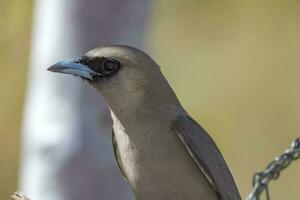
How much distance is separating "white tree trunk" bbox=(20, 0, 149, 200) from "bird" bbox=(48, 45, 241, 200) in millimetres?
1067

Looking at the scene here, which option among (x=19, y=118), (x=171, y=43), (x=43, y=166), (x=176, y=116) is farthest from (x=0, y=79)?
(x=176, y=116)

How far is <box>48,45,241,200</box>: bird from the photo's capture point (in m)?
8.00

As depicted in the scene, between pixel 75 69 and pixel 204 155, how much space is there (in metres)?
0.97

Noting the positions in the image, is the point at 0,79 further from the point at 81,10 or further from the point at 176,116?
the point at 176,116

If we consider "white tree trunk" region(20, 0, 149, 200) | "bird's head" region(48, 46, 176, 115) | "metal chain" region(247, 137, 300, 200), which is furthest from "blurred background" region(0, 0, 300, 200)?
"metal chain" region(247, 137, 300, 200)

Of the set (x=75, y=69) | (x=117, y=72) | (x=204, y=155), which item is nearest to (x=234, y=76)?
(x=204, y=155)

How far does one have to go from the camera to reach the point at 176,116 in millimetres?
8250

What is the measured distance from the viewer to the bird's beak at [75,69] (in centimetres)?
796

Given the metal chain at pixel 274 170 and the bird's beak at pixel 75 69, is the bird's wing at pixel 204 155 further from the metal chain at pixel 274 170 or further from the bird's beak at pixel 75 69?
the bird's beak at pixel 75 69

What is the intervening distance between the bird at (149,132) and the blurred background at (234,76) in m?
4.52

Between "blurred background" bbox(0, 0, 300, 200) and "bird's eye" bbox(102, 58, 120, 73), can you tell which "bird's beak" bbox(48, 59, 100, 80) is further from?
"blurred background" bbox(0, 0, 300, 200)

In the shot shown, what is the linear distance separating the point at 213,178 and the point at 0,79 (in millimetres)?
4739

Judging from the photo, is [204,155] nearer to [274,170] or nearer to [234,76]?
[274,170]

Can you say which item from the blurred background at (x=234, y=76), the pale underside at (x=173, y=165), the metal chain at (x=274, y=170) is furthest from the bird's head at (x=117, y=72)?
the blurred background at (x=234, y=76)
